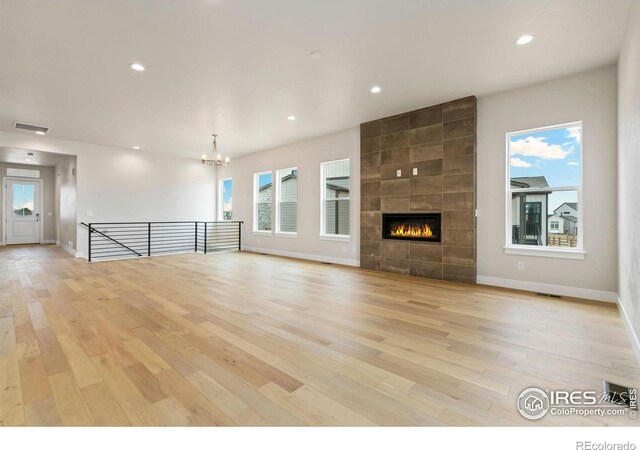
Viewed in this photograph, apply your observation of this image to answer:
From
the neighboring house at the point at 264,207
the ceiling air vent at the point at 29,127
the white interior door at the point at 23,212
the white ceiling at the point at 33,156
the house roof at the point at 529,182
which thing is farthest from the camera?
the white interior door at the point at 23,212

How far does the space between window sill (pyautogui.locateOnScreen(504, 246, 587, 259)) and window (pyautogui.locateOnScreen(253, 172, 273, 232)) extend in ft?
19.5

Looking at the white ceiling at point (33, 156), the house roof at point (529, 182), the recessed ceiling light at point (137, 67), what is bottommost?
the house roof at point (529, 182)

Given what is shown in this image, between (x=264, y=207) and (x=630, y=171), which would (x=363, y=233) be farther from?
(x=630, y=171)

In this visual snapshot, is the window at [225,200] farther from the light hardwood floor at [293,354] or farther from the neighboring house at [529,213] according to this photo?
the neighboring house at [529,213]

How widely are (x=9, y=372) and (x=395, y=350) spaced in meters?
2.69

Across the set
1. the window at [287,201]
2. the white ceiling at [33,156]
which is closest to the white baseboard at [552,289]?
the window at [287,201]

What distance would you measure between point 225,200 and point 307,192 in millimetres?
4101

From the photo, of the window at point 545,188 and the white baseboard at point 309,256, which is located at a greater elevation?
the window at point 545,188

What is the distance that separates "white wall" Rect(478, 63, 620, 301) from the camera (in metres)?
3.67

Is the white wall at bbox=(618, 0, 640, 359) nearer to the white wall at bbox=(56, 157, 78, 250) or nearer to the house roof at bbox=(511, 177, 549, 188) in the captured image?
the house roof at bbox=(511, 177, 549, 188)

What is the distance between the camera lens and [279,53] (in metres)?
3.44

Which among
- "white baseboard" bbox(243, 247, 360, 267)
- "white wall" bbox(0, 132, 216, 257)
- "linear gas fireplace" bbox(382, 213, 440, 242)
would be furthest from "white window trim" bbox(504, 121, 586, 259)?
"white wall" bbox(0, 132, 216, 257)

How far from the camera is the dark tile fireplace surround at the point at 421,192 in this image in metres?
4.69

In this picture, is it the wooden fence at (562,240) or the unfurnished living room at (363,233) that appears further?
the wooden fence at (562,240)
